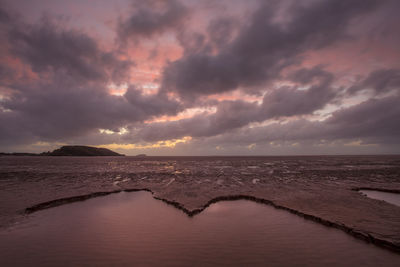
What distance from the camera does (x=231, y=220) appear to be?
13133 mm

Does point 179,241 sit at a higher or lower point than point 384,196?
higher

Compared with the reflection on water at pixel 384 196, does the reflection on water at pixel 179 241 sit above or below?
above

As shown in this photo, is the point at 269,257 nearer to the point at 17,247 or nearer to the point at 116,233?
the point at 116,233

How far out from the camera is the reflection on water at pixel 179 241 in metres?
8.15

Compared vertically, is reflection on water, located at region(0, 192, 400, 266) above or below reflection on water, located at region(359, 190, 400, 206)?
above

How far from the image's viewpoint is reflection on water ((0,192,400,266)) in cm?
815

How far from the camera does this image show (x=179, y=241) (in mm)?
9914

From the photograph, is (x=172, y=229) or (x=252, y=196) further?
(x=252, y=196)

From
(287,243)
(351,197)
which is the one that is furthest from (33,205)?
(351,197)

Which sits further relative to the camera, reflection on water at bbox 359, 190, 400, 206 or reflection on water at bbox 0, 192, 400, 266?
reflection on water at bbox 359, 190, 400, 206

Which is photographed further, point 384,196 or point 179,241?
point 384,196

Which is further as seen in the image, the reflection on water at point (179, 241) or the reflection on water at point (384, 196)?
the reflection on water at point (384, 196)

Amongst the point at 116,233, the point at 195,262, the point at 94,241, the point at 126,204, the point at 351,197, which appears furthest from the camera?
the point at 351,197

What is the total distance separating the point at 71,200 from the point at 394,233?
26.7 metres
